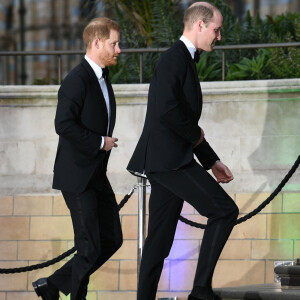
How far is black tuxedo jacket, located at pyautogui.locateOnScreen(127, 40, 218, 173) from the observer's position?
570cm

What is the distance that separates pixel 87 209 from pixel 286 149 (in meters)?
3.29

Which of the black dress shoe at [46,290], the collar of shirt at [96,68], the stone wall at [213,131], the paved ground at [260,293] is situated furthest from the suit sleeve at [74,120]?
the stone wall at [213,131]

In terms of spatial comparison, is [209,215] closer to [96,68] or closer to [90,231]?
[90,231]

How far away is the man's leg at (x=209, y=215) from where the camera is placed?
561cm

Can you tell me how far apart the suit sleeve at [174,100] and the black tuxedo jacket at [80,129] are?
1.88ft

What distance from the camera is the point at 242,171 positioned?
357 inches

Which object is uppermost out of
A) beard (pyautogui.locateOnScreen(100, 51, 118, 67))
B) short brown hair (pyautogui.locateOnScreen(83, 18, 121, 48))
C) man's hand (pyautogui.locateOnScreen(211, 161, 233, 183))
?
short brown hair (pyautogui.locateOnScreen(83, 18, 121, 48))

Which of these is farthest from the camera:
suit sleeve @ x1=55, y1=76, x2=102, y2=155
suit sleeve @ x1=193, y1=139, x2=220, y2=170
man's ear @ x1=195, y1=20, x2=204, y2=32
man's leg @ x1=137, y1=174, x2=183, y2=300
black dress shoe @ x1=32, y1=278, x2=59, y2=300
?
black dress shoe @ x1=32, y1=278, x2=59, y2=300

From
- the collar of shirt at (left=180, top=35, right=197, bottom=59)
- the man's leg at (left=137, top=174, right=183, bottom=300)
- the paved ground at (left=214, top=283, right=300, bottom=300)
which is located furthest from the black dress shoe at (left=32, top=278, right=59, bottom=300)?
the collar of shirt at (left=180, top=35, right=197, bottom=59)

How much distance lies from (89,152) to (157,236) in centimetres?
71

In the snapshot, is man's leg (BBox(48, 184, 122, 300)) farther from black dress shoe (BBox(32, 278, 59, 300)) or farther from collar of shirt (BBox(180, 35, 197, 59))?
collar of shirt (BBox(180, 35, 197, 59))

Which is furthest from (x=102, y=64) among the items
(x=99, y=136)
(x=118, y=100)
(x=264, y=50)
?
(x=264, y=50)

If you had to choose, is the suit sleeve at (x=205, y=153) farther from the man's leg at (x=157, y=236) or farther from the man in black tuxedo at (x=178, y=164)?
the man's leg at (x=157, y=236)

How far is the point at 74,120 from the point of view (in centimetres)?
614
